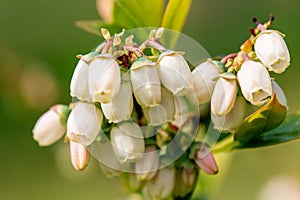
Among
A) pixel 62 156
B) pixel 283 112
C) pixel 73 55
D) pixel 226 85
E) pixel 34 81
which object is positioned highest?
pixel 226 85

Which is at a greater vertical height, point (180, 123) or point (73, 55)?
point (180, 123)

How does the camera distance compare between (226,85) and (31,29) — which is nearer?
(226,85)

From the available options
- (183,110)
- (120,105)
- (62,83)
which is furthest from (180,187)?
(62,83)

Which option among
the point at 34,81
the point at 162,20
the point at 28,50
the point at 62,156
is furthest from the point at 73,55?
the point at 162,20

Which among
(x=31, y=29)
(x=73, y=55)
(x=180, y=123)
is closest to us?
(x=180, y=123)

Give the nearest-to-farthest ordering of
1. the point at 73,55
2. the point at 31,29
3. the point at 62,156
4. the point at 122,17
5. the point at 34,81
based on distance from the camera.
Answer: the point at 122,17 < the point at 62,156 < the point at 34,81 < the point at 73,55 < the point at 31,29

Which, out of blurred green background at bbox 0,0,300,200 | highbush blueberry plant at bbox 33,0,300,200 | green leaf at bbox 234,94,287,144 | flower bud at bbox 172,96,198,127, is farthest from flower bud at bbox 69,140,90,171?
blurred green background at bbox 0,0,300,200

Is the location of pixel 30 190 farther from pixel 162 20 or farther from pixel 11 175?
pixel 162 20
